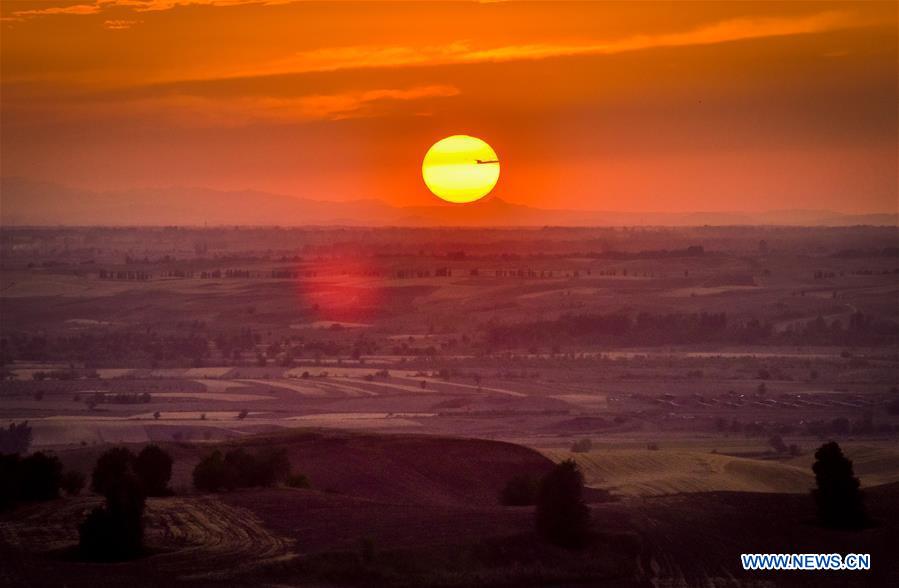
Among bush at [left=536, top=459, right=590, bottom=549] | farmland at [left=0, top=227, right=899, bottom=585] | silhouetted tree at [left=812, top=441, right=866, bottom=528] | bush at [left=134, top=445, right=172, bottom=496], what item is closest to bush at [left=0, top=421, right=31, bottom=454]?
farmland at [left=0, top=227, right=899, bottom=585]

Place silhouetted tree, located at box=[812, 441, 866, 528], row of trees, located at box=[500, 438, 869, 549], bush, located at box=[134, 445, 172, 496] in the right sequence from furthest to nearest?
Result: bush, located at box=[134, 445, 172, 496] → silhouetted tree, located at box=[812, 441, 866, 528] → row of trees, located at box=[500, 438, 869, 549]

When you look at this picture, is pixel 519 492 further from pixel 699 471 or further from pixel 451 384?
pixel 451 384

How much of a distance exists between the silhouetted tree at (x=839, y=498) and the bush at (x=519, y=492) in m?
6.90

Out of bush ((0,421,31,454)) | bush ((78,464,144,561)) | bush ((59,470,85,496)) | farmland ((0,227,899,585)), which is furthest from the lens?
bush ((0,421,31,454))

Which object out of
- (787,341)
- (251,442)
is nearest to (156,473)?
(251,442)

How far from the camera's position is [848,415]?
64625 mm

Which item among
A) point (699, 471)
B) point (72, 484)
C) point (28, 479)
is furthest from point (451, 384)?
point (28, 479)

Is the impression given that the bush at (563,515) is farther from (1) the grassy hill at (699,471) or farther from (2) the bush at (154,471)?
(2) the bush at (154,471)

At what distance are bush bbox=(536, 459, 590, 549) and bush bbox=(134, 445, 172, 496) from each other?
9355 mm

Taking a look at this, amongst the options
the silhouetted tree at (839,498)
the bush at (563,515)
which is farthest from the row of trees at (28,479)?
the silhouetted tree at (839,498)

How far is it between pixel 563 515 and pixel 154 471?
10.6 metres

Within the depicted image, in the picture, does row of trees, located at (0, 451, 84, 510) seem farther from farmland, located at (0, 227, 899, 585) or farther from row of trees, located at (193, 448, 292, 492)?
Answer: row of trees, located at (193, 448, 292, 492)

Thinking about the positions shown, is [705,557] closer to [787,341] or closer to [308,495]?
[308,495]

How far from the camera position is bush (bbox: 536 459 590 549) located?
2652 cm
